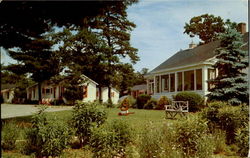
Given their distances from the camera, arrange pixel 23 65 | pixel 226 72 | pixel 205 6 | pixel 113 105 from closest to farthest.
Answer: pixel 23 65 → pixel 113 105 → pixel 205 6 → pixel 226 72

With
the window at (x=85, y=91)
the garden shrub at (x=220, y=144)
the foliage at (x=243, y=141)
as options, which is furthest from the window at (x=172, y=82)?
the window at (x=85, y=91)

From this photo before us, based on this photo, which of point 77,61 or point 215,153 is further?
point 215,153

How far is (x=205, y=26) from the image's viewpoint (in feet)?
13.5

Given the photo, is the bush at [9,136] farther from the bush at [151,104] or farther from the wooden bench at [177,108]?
the wooden bench at [177,108]

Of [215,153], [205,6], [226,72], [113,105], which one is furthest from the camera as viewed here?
[226,72]

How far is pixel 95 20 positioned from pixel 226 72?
10.3ft

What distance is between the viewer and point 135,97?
4195 millimetres

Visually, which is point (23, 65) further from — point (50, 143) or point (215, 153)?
point (215, 153)

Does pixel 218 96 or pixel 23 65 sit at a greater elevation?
pixel 23 65

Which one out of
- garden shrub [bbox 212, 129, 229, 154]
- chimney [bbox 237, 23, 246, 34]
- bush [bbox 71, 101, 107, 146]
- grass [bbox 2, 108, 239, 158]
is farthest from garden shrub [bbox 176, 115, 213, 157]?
chimney [bbox 237, 23, 246, 34]

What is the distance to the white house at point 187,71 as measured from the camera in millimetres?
4426

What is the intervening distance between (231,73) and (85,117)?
11.2 ft

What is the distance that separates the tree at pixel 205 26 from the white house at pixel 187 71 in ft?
0.68

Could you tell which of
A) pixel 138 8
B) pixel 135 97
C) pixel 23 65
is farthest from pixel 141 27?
pixel 23 65
